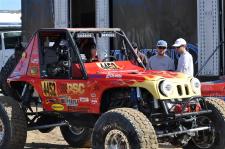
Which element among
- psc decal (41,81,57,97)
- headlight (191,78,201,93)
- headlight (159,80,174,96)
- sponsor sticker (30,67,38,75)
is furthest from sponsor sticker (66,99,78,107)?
headlight (191,78,201,93)

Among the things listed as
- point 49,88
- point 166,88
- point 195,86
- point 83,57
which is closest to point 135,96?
point 166,88

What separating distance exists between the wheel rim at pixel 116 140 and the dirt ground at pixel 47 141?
8.08ft

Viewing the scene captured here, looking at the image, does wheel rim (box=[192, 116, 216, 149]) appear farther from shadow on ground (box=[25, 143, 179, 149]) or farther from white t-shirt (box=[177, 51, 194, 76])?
white t-shirt (box=[177, 51, 194, 76])

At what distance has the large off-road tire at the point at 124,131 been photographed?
6461 mm

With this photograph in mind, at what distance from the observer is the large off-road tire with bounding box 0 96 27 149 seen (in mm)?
7973

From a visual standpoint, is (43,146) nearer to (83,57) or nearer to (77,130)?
(77,130)

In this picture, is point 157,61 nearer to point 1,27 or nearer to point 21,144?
point 21,144

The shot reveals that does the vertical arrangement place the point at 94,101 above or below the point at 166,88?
below

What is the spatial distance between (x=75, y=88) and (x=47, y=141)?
246cm

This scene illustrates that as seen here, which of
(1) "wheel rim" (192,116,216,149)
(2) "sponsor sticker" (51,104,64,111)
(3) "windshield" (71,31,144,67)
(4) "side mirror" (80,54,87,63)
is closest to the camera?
(1) "wheel rim" (192,116,216,149)

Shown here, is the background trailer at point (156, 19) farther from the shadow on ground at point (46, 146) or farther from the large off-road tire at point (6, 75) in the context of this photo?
the shadow on ground at point (46, 146)

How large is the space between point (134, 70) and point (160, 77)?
3.42ft

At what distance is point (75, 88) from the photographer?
767 centimetres

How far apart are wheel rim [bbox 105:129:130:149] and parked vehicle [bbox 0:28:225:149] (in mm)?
11
